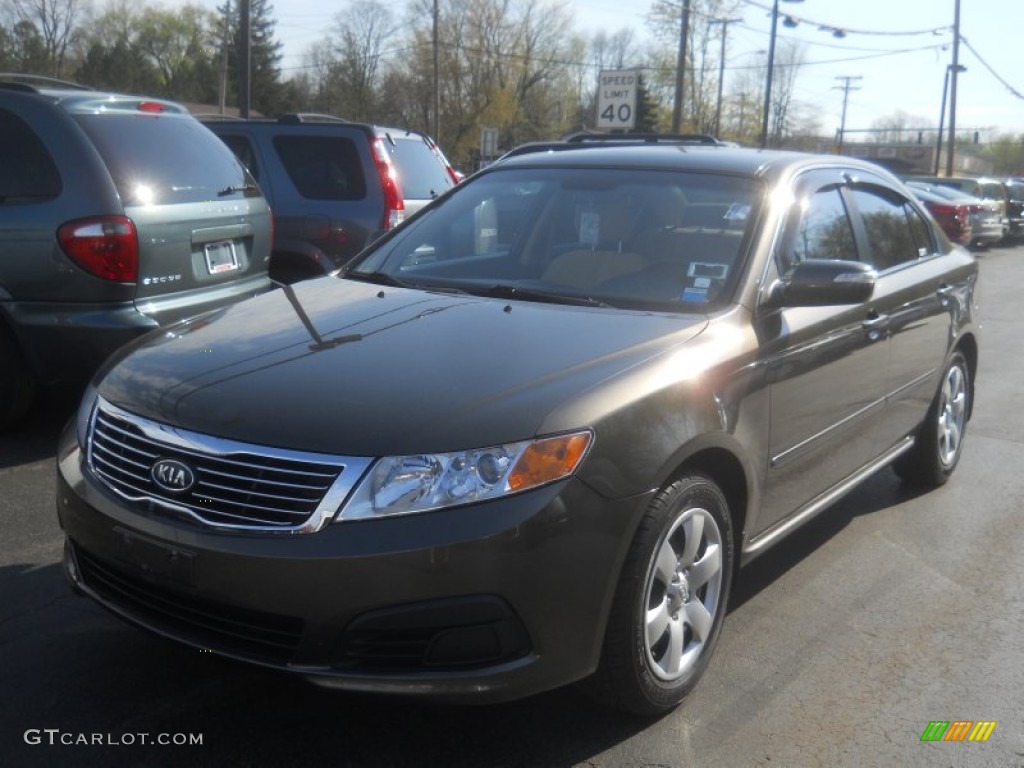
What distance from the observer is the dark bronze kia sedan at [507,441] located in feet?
8.64

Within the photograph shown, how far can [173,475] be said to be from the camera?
9.21ft

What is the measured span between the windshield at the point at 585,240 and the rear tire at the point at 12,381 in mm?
2252

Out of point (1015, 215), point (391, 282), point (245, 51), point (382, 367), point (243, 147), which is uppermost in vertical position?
point (245, 51)

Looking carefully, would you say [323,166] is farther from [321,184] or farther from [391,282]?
[391,282]

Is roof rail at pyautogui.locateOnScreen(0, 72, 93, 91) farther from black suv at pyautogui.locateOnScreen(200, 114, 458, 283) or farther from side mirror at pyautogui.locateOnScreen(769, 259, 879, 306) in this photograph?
side mirror at pyautogui.locateOnScreen(769, 259, 879, 306)

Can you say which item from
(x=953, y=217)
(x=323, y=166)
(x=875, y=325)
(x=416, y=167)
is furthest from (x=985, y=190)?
(x=875, y=325)

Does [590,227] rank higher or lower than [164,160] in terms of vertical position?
lower

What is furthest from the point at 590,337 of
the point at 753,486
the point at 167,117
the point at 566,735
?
the point at 167,117

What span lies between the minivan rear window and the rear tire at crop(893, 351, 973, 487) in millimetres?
4070

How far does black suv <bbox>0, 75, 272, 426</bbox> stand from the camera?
5.35 metres

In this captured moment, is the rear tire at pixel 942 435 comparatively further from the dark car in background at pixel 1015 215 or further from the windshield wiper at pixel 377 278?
the dark car in background at pixel 1015 215

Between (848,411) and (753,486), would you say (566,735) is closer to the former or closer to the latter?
(753,486)

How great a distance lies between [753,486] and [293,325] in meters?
1.61

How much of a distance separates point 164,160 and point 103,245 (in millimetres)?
795
